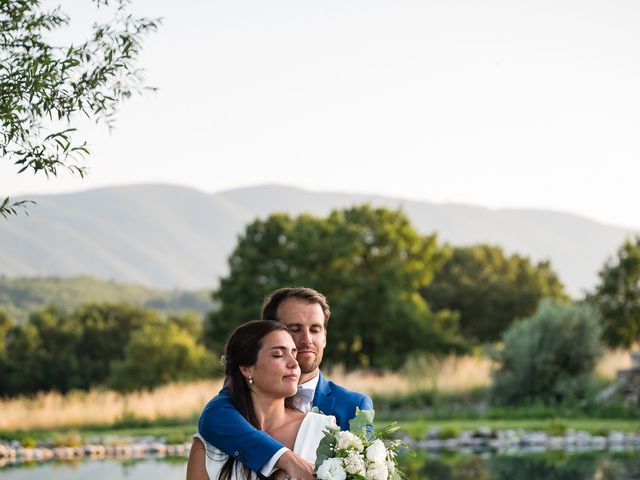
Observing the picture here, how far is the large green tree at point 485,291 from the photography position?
4475 centimetres

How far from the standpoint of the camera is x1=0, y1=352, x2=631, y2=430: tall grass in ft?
73.8

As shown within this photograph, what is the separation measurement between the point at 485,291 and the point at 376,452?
41981 millimetres

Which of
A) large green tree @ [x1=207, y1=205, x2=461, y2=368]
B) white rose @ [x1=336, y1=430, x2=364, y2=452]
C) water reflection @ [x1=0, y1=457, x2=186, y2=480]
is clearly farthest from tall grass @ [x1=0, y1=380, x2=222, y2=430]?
white rose @ [x1=336, y1=430, x2=364, y2=452]

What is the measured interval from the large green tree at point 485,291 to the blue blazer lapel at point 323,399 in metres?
38.4

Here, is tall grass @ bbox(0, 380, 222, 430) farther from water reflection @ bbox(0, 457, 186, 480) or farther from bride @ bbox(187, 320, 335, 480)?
bride @ bbox(187, 320, 335, 480)

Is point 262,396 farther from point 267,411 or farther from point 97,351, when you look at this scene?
point 97,351

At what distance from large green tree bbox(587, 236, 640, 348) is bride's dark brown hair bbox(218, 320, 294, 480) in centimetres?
2837

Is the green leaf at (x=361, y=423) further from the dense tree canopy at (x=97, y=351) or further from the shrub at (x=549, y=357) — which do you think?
the dense tree canopy at (x=97, y=351)

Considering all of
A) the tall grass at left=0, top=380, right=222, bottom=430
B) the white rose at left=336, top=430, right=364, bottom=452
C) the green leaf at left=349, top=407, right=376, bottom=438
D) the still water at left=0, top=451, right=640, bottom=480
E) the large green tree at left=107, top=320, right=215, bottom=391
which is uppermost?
the green leaf at left=349, top=407, right=376, bottom=438

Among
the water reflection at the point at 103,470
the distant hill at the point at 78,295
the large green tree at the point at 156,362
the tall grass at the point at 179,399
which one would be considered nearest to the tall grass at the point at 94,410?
the tall grass at the point at 179,399

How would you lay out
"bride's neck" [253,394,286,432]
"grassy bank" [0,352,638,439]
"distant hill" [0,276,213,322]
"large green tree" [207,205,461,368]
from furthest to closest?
"distant hill" [0,276,213,322] < "large green tree" [207,205,461,368] < "grassy bank" [0,352,638,439] < "bride's neck" [253,394,286,432]

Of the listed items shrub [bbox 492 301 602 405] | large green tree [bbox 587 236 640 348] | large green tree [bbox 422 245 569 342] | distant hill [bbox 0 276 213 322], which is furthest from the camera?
distant hill [bbox 0 276 213 322]

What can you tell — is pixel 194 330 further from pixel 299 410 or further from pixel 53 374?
pixel 299 410

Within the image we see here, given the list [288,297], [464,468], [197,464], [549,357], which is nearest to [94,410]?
[549,357]
